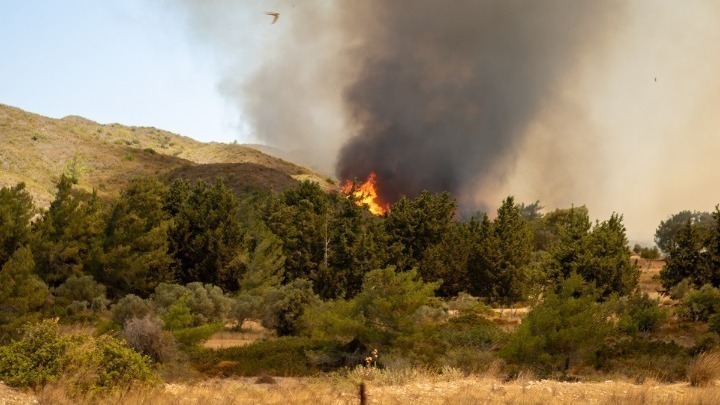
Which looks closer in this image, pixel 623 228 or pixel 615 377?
pixel 615 377

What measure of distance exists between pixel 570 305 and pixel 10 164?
8881 cm

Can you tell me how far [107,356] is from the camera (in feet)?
50.6

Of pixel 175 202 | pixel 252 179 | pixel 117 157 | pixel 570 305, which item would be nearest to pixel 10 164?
pixel 117 157

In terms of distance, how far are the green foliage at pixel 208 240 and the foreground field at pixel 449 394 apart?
32.1 metres

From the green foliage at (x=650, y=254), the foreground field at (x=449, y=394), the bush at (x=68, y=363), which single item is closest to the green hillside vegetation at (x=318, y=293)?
the bush at (x=68, y=363)

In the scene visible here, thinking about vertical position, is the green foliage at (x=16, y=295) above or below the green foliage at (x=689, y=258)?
below

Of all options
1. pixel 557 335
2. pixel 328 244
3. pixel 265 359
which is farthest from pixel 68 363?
pixel 328 244

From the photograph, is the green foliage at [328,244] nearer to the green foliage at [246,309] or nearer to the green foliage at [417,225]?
the green foliage at [417,225]

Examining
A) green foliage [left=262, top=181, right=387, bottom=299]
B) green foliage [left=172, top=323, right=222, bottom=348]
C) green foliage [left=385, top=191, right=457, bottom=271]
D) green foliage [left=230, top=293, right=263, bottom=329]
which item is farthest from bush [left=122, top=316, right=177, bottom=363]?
green foliage [left=385, top=191, right=457, bottom=271]

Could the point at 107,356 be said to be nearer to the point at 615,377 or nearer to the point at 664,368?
the point at 615,377

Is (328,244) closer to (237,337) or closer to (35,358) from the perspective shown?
(237,337)

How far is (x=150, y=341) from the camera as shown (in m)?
22.7

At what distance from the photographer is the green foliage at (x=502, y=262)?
170 feet

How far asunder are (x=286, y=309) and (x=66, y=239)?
16075 mm
